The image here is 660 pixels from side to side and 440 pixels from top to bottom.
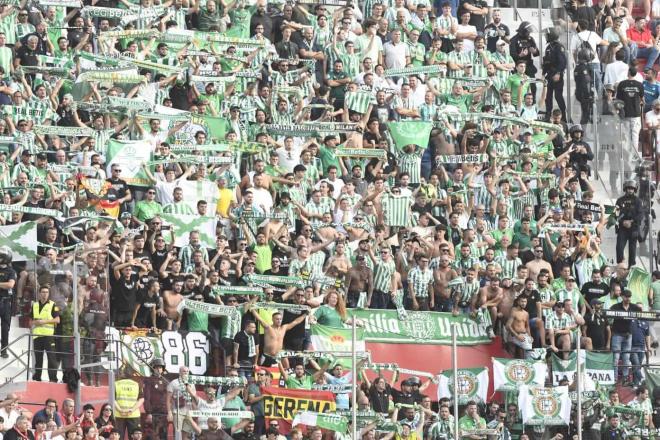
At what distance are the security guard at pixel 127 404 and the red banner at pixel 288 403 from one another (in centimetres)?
218

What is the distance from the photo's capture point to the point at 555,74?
4278cm

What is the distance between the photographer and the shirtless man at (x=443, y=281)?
3691 cm

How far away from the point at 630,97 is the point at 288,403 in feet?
37.6

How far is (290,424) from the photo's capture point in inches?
1314

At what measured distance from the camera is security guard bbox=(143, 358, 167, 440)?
31802 millimetres

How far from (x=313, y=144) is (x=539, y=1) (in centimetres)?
770

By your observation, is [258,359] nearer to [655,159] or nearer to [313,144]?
[313,144]

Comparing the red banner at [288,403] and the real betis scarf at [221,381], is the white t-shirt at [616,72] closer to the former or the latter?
the red banner at [288,403]

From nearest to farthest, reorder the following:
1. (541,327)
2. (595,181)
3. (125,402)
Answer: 1. (125,402)
2. (541,327)
3. (595,181)

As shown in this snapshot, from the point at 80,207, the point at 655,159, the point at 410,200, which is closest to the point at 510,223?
the point at 410,200

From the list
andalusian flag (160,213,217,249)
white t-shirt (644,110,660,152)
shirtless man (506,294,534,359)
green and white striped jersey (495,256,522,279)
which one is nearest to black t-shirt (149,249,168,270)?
andalusian flag (160,213,217,249)

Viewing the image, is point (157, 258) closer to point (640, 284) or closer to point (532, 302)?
point (532, 302)

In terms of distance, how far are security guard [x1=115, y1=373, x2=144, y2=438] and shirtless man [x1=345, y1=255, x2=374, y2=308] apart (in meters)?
5.29

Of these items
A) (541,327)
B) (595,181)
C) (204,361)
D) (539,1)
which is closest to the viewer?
(204,361)
